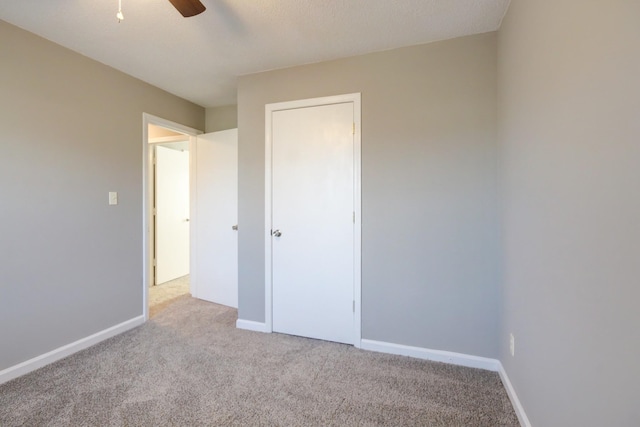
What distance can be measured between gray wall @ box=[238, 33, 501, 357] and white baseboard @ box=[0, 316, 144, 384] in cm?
224

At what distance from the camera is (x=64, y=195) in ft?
7.61

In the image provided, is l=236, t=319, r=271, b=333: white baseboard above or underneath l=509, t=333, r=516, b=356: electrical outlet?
underneath

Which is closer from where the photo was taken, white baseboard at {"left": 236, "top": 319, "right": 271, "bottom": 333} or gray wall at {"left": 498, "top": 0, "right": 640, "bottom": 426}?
gray wall at {"left": 498, "top": 0, "right": 640, "bottom": 426}

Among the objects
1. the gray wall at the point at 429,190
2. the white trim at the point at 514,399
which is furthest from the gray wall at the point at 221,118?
the white trim at the point at 514,399

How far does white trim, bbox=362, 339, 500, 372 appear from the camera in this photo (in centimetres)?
213

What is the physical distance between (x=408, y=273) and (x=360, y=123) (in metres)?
1.26

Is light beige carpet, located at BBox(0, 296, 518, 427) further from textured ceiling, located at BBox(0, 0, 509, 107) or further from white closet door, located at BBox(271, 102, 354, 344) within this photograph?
textured ceiling, located at BBox(0, 0, 509, 107)

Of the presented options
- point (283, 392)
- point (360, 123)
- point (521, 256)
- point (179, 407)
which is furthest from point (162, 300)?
point (521, 256)

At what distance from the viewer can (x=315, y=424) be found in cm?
160

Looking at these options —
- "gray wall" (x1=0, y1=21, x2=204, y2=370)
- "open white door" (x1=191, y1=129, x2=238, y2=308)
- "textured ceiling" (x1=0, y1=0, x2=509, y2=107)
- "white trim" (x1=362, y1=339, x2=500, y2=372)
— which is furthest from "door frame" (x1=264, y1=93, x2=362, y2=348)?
"gray wall" (x1=0, y1=21, x2=204, y2=370)

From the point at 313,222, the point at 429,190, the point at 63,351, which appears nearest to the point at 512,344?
the point at 429,190

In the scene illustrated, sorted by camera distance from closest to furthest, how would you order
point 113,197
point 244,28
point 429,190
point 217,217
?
point 244,28
point 429,190
point 113,197
point 217,217

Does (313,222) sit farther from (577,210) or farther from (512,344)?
(577,210)

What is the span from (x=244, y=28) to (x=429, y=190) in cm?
176
